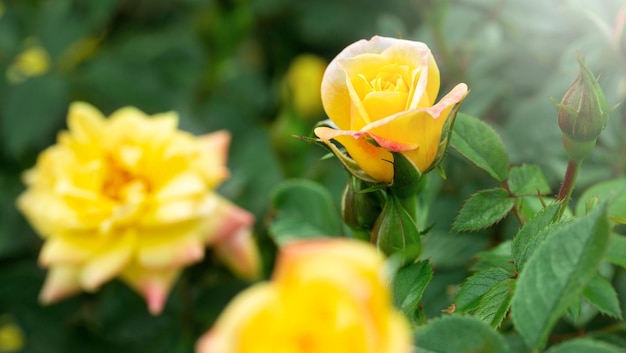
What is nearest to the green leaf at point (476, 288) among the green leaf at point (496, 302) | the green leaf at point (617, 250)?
the green leaf at point (496, 302)

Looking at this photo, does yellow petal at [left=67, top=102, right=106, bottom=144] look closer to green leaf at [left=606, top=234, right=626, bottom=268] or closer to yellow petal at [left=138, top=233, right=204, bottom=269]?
yellow petal at [left=138, top=233, right=204, bottom=269]

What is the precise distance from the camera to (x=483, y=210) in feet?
1.47

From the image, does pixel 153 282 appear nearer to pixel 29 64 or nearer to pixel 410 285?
pixel 410 285

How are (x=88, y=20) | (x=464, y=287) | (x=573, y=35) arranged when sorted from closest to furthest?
(x=464, y=287)
(x=573, y=35)
(x=88, y=20)

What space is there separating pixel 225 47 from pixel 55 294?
0.52m

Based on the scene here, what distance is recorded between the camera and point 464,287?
400 millimetres

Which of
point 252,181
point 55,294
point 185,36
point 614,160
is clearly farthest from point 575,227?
point 185,36

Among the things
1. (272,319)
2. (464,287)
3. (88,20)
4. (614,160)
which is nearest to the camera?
(272,319)

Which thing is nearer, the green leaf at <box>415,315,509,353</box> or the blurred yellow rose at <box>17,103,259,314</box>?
the green leaf at <box>415,315,509,353</box>

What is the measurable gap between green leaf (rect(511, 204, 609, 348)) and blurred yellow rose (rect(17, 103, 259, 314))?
433mm

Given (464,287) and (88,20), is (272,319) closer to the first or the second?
(464,287)

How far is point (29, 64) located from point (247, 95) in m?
0.37

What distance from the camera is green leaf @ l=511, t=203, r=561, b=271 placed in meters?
0.38

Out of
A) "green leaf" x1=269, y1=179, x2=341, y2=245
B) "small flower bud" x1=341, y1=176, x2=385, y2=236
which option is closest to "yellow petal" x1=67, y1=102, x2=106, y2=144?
"green leaf" x1=269, y1=179, x2=341, y2=245
